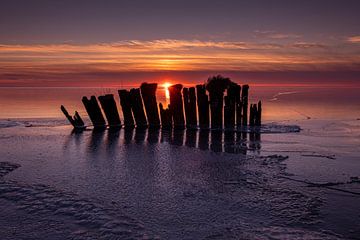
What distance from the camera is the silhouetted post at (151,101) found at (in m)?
17.6

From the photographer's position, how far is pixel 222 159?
9.98 m

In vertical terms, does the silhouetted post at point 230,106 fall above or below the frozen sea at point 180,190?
above

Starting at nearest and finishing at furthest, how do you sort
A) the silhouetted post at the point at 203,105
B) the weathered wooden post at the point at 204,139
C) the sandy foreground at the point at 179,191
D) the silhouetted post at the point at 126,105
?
1. the sandy foreground at the point at 179,191
2. the weathered wooden post at the point at 204,139
3. the silhouetted post at the point at 203,105
4. the silhouetted post at the point at 126,105

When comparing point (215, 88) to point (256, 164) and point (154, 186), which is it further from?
point (154, 186)

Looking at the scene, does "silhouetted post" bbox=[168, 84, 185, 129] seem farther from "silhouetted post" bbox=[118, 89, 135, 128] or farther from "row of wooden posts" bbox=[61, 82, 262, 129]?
"silhouetted post" bbox=[118, 89, 135, 128]

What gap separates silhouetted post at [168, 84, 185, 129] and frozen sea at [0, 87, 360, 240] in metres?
5.05

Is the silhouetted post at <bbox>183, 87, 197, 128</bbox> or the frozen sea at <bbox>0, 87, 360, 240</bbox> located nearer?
the frozen sea at <bbox>0, 87, 360, 240</bbox>

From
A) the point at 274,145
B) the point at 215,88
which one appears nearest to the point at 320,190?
the point at 274,145

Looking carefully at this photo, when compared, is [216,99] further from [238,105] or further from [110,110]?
[110,110]

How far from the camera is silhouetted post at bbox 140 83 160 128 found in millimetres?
17625

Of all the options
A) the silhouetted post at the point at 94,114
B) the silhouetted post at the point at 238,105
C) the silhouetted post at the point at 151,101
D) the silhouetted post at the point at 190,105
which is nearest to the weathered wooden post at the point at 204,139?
the silhouetted post at the point at 190,105

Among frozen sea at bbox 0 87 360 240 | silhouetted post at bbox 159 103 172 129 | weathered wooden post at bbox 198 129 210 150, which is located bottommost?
frozen sea at bbox 0 87 360 240

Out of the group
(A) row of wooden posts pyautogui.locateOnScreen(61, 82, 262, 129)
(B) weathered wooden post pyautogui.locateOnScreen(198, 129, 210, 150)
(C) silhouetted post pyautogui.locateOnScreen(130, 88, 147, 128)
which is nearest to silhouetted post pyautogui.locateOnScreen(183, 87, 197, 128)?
(A) row of wooden posts pyautogui.locateOnScreen(61, 82, 262, 129)

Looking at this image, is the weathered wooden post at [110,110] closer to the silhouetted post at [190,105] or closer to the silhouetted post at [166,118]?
the silhouetted post at [166,118]
